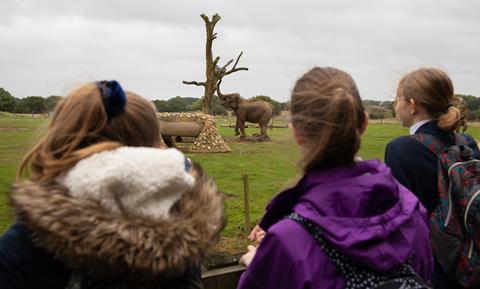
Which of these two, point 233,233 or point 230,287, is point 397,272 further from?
point 233,233

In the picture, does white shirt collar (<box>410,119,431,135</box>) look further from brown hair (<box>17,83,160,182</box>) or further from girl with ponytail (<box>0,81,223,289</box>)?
brown hair (<box>17,83,160,182</box>)

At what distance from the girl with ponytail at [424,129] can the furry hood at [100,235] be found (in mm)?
1368

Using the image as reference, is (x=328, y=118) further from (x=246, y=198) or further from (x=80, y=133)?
(x=246, y=198)

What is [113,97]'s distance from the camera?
1364 millimetres

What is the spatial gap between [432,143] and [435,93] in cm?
28

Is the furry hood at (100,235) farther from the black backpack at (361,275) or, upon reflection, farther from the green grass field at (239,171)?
the black backpack at (361,275)

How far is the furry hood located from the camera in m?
1.20

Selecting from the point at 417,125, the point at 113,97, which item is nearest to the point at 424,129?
the point at 417,125

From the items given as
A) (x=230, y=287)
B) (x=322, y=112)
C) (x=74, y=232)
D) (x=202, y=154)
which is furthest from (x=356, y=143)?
(x=202, y=154)

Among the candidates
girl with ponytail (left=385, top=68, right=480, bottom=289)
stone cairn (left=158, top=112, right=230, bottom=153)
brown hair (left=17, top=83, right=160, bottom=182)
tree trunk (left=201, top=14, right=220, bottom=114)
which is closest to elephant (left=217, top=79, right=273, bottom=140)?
tree trunk (left=201, top=14, right=220, bottom=114)

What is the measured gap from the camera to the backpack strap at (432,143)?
223cm

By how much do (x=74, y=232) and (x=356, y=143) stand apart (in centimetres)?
92

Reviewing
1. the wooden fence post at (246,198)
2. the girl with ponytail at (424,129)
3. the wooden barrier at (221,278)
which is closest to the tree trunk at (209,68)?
the wooden fence post at (246,198)

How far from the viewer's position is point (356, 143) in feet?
4.86
